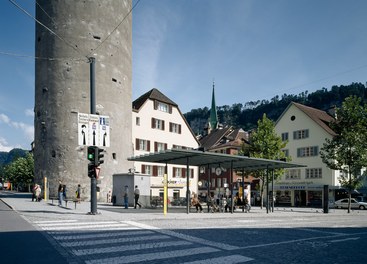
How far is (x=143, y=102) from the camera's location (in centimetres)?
5141

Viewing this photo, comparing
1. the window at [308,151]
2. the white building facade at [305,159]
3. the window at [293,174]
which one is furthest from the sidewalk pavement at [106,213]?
the window at [293,174]

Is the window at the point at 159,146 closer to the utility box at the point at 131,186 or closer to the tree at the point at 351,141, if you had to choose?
the utility box at the point at 131,186

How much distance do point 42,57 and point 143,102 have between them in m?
16.1

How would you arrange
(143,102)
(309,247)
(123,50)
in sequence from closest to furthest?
(309,247), (123,50), (143,102)

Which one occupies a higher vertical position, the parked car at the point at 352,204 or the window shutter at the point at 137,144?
the window shutter at the point at 137,144

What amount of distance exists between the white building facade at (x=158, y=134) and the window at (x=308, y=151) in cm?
1644

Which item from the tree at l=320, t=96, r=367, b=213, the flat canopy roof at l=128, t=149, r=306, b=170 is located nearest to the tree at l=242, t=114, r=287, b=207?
the tree at l=320, t=96, r=367, b=213

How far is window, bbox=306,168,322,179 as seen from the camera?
158 feet

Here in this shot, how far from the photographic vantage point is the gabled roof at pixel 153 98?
169 ft

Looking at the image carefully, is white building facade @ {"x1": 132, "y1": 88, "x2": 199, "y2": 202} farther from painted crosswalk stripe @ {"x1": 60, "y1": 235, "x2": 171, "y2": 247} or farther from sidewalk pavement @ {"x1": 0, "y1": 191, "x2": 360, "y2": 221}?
painted crosswalk stripe @ {"x1": 60, "y1": 235, "x2": 171, "y2": 247}

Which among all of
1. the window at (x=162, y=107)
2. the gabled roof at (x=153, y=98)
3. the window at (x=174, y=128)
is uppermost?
the gabled roof at (x=153, y=98)

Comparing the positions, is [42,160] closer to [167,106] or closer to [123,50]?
[123,50]

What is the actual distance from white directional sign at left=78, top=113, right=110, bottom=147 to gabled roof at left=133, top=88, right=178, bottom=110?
31480 millimetres

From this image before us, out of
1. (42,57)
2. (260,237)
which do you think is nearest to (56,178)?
(42,57)
